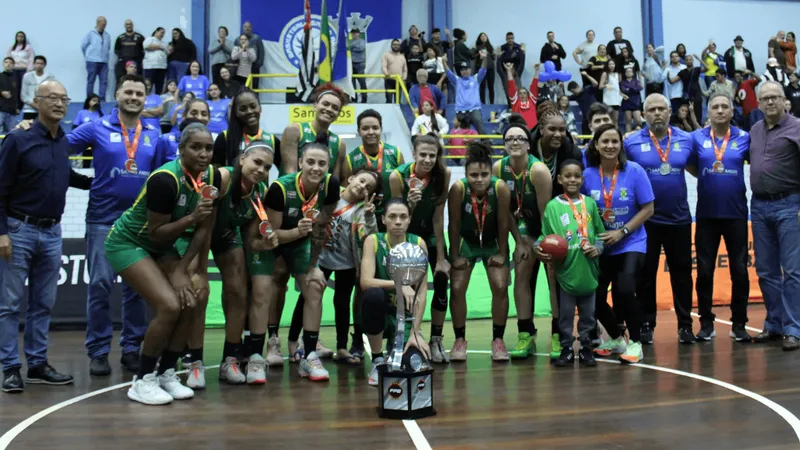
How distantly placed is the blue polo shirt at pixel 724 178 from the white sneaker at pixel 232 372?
4.37m

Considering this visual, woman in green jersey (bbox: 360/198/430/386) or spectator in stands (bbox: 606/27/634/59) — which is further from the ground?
spectator in stands (bbox: 606/27/634/59)

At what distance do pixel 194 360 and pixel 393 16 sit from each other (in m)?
16.0

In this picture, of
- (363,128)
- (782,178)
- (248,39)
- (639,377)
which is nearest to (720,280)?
(782,178)

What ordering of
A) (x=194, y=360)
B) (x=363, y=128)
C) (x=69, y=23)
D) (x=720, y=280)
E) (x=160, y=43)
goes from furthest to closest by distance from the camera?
(x=69, y=23), (x=160, y=43), (x=720, y=280), (x=363, y=128), (x=194, y=360)

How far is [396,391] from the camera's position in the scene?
15.6ft

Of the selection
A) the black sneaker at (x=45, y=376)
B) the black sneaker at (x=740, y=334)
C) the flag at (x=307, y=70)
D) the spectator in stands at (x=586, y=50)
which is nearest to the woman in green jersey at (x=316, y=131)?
the black sneaker at (x=45, y=376)

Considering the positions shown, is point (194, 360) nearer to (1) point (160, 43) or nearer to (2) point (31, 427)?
(2) point (31, 427)

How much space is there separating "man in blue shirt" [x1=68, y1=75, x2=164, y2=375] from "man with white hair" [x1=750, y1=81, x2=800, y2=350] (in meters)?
5.17

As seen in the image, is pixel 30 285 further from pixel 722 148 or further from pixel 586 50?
pixel 586 50

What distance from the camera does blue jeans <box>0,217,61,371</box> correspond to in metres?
5.77

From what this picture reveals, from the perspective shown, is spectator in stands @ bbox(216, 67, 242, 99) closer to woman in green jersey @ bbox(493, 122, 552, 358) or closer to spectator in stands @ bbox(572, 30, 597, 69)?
spectator in stands @ bbox(572, 30, 597, 69)

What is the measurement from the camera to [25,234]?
5.78 meters

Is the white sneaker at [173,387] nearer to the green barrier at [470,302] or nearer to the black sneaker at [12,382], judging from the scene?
the black sneaker at [12,382]

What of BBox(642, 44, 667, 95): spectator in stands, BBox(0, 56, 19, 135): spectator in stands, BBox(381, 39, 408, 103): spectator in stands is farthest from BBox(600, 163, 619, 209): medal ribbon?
BBox(642, 44, 667, 95): spectator in stands
